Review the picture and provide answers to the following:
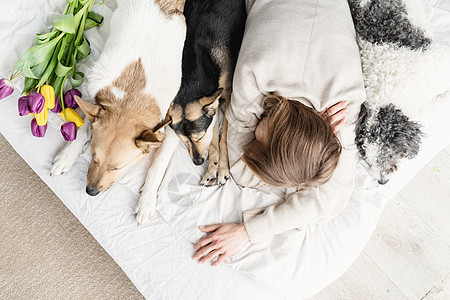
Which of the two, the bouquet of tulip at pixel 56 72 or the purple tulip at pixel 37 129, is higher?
the bouquet of tulip at pixel 56 72

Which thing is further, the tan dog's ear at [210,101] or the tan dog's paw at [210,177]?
the tan dog's paw at [210,177]

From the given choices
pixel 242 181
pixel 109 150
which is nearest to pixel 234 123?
pixel 242 181

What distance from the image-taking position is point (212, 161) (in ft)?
5.96

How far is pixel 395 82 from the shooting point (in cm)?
167

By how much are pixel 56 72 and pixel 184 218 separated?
3.19 feet

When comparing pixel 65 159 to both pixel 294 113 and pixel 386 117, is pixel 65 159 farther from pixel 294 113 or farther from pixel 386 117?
pixel 386 117

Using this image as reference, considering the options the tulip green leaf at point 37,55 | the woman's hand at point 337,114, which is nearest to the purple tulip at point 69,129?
the tulip green leaf at point 37,55

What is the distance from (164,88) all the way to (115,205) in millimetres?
701

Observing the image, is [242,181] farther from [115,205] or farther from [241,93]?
[115,205]

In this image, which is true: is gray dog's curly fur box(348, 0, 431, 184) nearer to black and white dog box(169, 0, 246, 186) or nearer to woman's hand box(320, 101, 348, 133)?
woman's hand box(320, 101, 348, 133)

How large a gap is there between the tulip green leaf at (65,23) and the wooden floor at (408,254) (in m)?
2.07

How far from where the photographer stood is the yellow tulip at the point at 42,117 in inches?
63.5

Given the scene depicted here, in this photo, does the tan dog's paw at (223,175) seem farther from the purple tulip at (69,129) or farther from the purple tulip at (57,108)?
the purple tulip at (57,108)

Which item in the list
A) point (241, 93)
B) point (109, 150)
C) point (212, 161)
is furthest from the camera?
point (212, 161)
